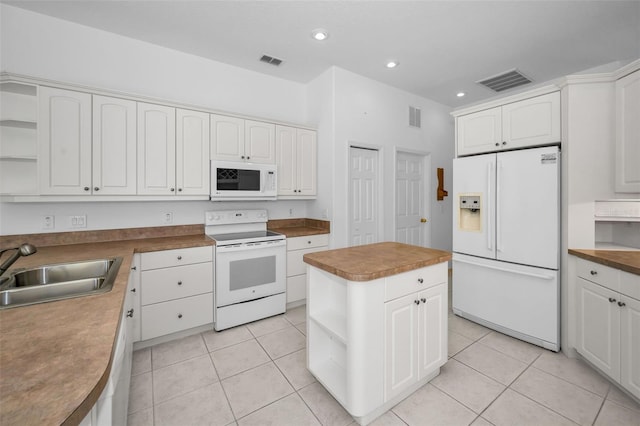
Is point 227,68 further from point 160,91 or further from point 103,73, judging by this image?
point 103,73

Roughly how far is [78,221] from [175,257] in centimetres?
101

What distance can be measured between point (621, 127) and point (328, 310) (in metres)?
2.72

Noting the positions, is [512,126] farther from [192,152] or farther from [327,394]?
[192,152]

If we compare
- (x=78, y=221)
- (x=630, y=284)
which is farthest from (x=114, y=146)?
(x=630, y=284)

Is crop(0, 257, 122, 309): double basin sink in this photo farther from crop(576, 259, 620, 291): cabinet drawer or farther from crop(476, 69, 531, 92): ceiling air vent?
crop(476, 69, 531, 92): ceiling air vent

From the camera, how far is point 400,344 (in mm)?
1750

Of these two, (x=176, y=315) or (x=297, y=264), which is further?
(x=297, y=264)

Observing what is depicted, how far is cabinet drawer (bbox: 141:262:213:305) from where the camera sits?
98.8 inches

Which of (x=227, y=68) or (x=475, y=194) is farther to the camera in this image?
(x=227, y=68)

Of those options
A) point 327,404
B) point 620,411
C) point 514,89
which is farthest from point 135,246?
point 514,89

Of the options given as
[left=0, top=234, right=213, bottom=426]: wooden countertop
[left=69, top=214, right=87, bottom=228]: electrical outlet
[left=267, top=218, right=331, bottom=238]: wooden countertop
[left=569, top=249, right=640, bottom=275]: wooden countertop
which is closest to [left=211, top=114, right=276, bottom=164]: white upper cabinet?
[left=267, top=218, right=331, bottom=238]: wooden countertop

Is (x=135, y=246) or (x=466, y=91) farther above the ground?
(x=466, y=91)

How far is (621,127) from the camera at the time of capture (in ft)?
7.03

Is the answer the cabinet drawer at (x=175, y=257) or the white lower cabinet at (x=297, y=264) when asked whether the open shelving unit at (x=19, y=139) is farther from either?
the white lower cabinet at (x=297, y=264)
